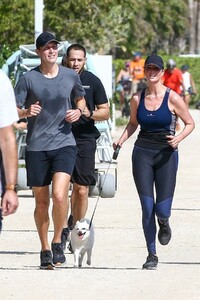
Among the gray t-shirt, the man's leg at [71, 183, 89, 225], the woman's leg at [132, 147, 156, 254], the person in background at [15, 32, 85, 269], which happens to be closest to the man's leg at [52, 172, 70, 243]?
the person in background at [15, 32, 85, 269]

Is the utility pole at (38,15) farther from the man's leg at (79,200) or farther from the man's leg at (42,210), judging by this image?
the man's leg at (42,210)

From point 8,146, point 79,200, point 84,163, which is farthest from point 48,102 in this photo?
point 8,146

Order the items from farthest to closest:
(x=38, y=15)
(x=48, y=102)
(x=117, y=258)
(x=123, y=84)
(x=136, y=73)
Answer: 1. (x=136, y=73)
2. (x=123, y=84)
3. (x=38, y=15)
4. (x=117, y=258)
5. (x=48, y=102)

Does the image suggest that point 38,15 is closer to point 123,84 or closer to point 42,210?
point 42,210

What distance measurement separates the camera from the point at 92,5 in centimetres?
2659

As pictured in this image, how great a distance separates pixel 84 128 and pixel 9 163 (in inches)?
171

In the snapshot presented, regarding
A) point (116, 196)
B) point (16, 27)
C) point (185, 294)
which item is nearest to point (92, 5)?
point (16, 27)

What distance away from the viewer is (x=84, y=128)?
11.0 metres

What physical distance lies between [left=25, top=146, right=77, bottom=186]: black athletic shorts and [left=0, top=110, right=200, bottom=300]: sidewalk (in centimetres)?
75

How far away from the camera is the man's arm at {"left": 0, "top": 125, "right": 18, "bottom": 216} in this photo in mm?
6703

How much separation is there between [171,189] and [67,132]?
3.34 ft

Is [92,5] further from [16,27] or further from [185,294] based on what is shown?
[185,294]

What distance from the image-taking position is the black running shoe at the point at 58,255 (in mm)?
9828

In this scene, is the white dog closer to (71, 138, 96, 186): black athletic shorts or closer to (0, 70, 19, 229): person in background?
(71, 138, 96, 186): black athletic shorts
